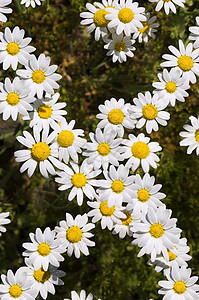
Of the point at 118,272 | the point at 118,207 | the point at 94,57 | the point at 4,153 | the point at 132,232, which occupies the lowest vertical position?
the point at 118,272

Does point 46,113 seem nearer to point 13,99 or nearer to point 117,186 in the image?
point 13,99

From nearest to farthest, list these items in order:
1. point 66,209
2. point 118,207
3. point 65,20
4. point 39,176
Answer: point 118,207
point 66,209
point 39,176
point 65,20

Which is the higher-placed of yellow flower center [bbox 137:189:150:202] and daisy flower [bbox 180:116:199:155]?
daisy flower [bbox 180:116:199:155]

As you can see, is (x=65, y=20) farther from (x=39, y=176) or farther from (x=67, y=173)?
(x=67, y=173)

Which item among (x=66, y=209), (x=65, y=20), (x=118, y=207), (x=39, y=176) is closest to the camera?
(x=118, y=207)

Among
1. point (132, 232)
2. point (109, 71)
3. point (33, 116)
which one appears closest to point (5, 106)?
point (33, 116)

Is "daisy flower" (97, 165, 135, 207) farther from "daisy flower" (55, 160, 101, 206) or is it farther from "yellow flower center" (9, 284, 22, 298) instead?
"yellow flower center" (9, 284, 22, 298)

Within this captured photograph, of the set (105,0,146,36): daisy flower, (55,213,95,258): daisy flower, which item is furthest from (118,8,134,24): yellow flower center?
(55,213,95,258): daisy flower
